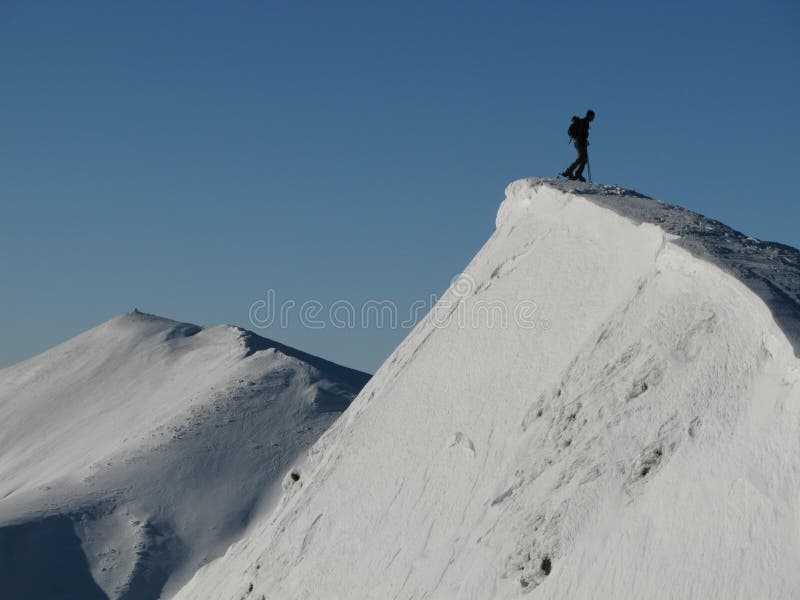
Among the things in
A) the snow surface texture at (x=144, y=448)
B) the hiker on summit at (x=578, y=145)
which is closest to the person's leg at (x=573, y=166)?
the hiker on summit at (x=578, y=145)

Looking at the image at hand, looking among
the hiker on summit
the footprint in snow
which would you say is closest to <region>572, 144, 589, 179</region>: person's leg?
the hiker on summit

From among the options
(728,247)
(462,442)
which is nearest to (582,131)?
(728,247)

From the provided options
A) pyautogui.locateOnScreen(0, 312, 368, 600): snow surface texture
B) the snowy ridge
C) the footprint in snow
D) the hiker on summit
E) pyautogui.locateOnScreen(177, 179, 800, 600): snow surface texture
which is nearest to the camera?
pyautogui.locateOnScreen(177, 179, 800, 600): snow surface texture

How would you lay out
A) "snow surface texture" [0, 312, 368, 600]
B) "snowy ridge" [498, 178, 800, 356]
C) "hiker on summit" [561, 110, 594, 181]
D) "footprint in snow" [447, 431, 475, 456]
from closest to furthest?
"snowy ridge" [498, 178, 800, 356]
"footprint in snow" [447, 431, 475, 456]
"hiker on summit" [561, 110, 594, 181]
"snow surface texture" [0, 312, 368, 600]

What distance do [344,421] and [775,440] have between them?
28.3ft

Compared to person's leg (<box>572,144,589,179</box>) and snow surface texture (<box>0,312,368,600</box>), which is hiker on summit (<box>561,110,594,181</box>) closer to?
person's leg (<box>572,144,589,179</box>)

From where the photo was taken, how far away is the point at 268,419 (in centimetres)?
4709

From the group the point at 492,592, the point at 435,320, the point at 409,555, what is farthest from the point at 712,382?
the point at 435,320

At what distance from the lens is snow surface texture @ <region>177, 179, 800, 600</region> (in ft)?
29.3

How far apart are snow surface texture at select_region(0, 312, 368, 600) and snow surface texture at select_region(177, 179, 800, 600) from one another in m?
22.3

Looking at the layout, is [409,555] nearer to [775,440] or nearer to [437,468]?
[437,468]

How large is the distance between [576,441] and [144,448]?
36355mm

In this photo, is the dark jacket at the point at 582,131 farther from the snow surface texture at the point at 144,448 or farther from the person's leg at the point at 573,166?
the snow surface texture at the point at 144,448

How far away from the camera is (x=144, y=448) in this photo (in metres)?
44.9
